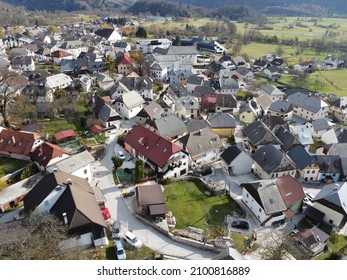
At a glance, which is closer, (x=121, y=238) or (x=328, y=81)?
(x=121, y=238)

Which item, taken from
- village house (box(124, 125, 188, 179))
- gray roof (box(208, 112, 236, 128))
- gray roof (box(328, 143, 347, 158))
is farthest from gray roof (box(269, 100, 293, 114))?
village house (box(124, 125, 188, 179))

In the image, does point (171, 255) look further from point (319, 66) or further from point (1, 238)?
point (319, 66)

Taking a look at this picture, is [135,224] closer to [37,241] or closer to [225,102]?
[37,241]

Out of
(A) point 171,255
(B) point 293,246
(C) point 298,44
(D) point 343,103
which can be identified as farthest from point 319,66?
(A) point 171,255

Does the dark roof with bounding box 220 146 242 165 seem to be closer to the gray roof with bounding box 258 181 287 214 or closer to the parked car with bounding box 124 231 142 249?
the gray roof with bounding box 258 181 287 214

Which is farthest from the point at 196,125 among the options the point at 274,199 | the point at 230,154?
the point at 274,199

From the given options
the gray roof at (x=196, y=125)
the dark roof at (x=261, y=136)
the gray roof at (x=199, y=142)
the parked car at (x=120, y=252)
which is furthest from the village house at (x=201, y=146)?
the parked car at (x=120, y=252)
